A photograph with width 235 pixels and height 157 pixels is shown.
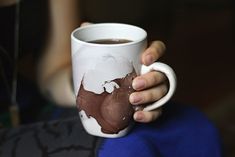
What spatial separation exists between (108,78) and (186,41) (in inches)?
77.6

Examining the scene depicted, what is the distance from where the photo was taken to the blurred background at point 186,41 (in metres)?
0.83

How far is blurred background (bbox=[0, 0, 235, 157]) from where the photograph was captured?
83 centimetres

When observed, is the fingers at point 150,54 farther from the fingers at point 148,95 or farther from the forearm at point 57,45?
the forearm at point 57,45

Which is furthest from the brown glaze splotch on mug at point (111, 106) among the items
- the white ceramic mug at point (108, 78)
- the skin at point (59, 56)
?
the skin at point (59, 56)

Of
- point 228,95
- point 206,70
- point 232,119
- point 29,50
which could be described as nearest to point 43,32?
point 29,50

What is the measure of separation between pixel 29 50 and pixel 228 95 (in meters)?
1.17

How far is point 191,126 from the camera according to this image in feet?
2.20

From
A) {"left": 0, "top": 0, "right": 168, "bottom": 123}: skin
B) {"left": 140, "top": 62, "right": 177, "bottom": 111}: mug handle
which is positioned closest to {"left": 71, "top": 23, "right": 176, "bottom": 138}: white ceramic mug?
{"left": 140, "top": 62, "right": 177, "bottom": 111}: mug handle

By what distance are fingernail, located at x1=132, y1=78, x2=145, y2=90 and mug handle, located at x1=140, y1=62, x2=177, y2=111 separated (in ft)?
0.06

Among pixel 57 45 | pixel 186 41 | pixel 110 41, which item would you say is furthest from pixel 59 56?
pixel 186 41

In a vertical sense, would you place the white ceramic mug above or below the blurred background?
above

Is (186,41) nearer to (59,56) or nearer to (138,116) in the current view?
(59,56)

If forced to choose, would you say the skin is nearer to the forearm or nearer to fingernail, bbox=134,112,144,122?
the forearm

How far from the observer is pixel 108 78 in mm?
562
